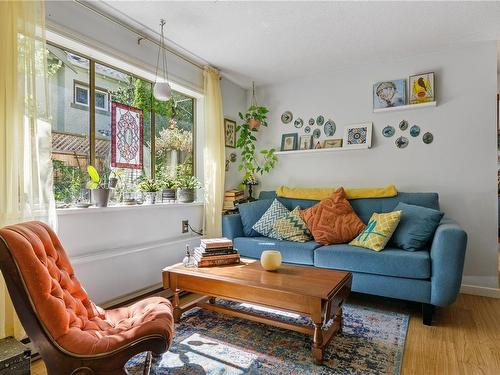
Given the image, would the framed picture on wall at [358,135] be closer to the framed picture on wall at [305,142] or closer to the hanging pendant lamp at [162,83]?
the framed picture on wall at [305,142]

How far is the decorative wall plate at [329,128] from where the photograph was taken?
3.67m

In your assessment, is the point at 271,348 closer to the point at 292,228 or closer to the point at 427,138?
the point at 292,228

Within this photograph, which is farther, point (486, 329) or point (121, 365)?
point (486, 329)

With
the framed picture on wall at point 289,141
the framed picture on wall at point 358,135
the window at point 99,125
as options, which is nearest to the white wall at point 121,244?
the window at point 99,125

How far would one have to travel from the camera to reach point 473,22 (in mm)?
2582

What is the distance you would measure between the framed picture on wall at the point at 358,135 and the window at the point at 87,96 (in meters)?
2.54

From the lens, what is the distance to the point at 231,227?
3.17m

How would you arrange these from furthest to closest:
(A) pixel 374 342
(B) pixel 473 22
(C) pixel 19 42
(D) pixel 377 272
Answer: (B) pixel 473 22, (D) pixel 377 272, (A) pixel 374 342, (C) pixel 19 42

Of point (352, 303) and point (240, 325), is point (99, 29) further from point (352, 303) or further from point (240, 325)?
point (352, 303)

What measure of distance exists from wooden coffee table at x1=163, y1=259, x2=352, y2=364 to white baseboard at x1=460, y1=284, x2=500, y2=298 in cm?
175

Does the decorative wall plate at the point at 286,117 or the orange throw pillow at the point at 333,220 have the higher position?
the decorative wall plate at the point at 286,117

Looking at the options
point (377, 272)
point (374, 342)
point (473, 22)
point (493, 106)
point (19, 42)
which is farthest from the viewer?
point (493, 106)

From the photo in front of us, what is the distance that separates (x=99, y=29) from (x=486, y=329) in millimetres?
3659

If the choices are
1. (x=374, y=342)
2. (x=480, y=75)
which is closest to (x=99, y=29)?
(x=374, y=342)
